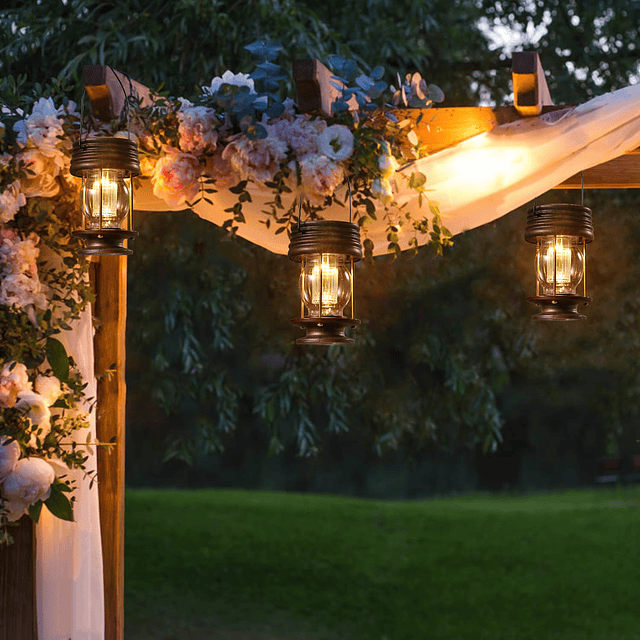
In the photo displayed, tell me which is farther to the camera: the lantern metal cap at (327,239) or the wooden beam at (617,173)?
the wooden beam at (617,173)

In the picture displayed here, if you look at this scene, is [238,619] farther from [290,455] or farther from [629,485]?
[629,485]

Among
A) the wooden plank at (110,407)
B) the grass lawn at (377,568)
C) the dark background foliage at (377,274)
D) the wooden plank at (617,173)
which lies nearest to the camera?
the wooden plank at (110,407)

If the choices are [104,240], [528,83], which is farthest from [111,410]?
[528,83]

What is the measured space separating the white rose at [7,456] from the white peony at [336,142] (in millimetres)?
1187

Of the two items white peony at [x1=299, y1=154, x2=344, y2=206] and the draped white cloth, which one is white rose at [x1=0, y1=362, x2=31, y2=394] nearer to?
the draped white cloth

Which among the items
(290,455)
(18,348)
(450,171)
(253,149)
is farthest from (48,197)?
(290,455)

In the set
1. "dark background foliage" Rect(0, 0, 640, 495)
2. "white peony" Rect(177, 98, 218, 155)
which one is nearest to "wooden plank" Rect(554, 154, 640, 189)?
"white peony" Rect(177, 98, 218, 155)

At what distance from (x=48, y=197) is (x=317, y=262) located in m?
0.87

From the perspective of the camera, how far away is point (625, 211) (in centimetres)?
590

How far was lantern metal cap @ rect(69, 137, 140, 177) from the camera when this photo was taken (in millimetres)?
2504

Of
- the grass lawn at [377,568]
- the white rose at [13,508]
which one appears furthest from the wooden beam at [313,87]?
the grass lawn at [377,568]

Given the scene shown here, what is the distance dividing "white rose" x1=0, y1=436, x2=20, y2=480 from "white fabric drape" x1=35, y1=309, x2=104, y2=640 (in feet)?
0.68

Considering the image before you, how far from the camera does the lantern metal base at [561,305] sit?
2.85m

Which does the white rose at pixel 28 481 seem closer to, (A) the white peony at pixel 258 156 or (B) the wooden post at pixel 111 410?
(B) the wooden post at pixel 111 410
